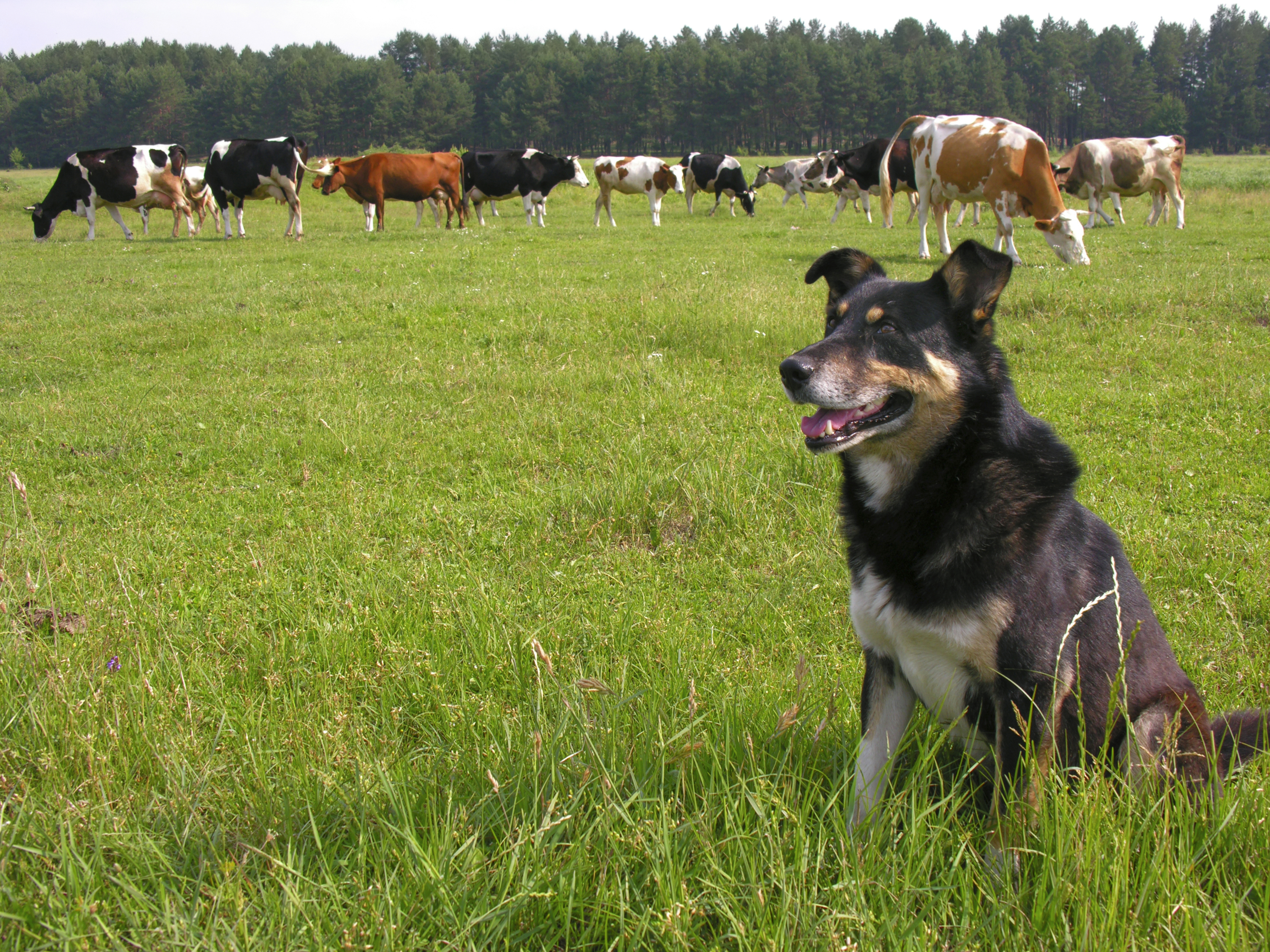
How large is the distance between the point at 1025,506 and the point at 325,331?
9.43 meters

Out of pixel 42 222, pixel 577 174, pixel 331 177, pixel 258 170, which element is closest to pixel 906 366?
pixel 258 170

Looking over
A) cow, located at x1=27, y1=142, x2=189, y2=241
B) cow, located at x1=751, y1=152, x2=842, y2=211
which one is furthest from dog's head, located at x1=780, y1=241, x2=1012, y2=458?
cow, located at x1=751, y1=152, x2=842, y2=211

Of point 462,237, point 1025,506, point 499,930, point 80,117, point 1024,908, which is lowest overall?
point 1024,908

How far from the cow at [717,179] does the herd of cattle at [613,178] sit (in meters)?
0.05

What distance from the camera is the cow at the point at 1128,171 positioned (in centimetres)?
2347

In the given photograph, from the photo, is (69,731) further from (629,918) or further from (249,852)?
(629,918)

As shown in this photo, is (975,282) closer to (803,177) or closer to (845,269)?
(845,269)

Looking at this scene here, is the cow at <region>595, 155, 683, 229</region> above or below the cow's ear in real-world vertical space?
above

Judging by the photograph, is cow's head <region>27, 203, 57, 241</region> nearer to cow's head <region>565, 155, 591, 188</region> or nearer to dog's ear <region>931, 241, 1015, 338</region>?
cow's head <region>565, 155, 591, 188</region>

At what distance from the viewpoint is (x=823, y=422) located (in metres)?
2.71

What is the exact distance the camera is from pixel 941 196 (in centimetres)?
1596

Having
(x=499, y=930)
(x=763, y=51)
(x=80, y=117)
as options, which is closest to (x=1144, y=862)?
(x=499, y=930)

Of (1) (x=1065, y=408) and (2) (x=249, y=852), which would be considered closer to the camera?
(2) (x=249, y=852)

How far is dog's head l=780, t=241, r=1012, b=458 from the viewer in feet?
8.66
